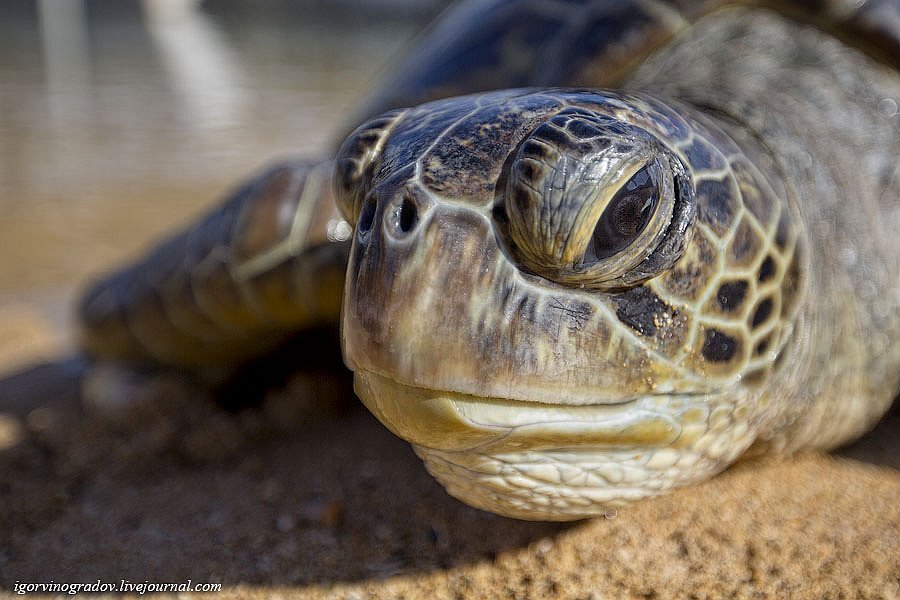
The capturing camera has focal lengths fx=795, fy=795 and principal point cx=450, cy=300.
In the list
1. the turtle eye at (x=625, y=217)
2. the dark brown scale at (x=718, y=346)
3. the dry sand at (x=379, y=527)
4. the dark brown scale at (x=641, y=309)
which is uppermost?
the turtle eye at (x=625, y=217)

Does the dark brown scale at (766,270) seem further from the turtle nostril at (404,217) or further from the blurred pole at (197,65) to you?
the blurred pole at (197,65)

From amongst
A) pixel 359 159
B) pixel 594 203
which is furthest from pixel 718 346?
pixel 359 159

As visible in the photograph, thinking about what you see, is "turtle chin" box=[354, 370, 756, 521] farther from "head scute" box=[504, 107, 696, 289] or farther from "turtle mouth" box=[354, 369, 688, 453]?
"head scute" box=[504, 107, 696, 289]

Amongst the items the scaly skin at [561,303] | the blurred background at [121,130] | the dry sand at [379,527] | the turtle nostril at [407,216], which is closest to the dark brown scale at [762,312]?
the scaly skin at [561,303]

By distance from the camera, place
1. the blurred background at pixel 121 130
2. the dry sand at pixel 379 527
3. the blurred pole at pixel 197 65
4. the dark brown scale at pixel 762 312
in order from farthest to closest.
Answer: the blurred pole at pixel 197 65 → the blurred background at pixel 121 130 → the dry sand at pixel 379 527 → the dark brown scale at pixel 762 312

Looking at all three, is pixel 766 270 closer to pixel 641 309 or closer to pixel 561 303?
pixel 641 309

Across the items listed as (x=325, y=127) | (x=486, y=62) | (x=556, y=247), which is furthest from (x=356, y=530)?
(x=325, y=127)
